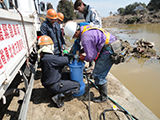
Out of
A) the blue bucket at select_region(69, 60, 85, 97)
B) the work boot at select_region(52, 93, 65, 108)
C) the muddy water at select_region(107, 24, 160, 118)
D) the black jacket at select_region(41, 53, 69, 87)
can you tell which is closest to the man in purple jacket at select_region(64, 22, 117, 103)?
the blue bucket at select_region(69, 60, 85, 97)

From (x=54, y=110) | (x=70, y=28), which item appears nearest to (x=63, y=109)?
(x=54, y=110)

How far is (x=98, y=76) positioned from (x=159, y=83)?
2520mm

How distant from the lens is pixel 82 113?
6.75 ft

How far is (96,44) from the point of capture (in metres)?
2.01

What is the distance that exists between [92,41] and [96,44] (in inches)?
6.0

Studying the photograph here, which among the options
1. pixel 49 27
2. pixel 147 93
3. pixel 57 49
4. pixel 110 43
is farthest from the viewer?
pixel 57 49

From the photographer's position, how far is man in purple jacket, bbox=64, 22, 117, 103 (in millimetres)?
1889

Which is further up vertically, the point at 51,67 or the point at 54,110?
the point at 51,67

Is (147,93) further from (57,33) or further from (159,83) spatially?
(57,33)

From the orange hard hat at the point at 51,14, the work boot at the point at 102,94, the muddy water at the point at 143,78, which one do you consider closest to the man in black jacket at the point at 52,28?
the orange hard hat at the point at 51,14

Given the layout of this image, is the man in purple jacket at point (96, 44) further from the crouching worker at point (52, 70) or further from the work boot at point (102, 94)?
the crouching worker at point (52, 70)

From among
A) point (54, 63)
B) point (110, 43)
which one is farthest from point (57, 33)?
point (110, 43)

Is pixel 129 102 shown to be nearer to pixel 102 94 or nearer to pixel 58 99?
pixel 102 94

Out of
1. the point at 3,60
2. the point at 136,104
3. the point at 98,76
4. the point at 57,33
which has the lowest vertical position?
the point at 136,104
